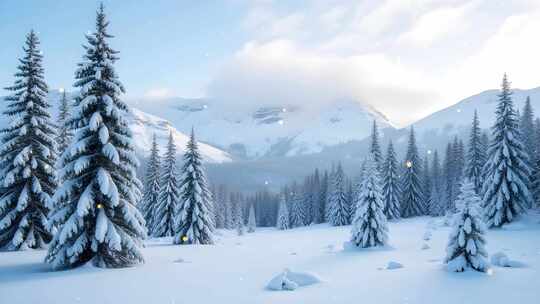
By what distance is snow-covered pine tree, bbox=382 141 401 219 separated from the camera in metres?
57.9

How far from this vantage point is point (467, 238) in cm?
1544

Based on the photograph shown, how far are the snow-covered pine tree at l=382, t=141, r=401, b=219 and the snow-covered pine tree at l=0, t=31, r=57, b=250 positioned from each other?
47124mm

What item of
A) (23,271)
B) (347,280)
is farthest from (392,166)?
(23,271)

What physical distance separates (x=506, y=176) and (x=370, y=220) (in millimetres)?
17587

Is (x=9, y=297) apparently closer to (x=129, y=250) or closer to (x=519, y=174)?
(x=129, y=250)

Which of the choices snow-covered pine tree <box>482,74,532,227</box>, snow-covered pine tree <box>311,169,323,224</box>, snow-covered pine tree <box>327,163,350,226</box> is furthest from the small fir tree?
snow-covered pine tree <box>482,74,532,227</box>

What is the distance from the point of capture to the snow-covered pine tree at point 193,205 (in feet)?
113

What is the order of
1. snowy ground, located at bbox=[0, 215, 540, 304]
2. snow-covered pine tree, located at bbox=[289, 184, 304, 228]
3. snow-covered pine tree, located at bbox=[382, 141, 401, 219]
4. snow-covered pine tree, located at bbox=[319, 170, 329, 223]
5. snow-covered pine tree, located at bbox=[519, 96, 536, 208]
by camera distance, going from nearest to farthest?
snowy ground, located at bbox=[0, 215, 540, 304] < snow-covered pine tree, located at bbox=[519, 96, 536, 208] < snow-covered pine tree, located at bbox=[382, 141, 401, 219] < snow-covered pine tree, located at bbox=[319, 170, 329, 223] < snow-covered pine tree, located at bbox=[289, 184, 304, 228]

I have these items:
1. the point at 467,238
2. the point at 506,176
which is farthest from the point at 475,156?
the point at 467,238

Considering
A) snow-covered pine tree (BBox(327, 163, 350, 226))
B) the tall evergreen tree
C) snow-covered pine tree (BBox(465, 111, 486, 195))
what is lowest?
the tall evergreen tree

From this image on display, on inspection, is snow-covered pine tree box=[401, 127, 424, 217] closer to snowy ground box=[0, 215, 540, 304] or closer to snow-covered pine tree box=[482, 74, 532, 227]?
snow-covered pine tree box=[482, 74, 532, 227]

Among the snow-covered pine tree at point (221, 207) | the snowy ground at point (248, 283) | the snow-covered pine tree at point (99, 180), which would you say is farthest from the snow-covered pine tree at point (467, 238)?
the snow-covered pine tree at point (221, 207)

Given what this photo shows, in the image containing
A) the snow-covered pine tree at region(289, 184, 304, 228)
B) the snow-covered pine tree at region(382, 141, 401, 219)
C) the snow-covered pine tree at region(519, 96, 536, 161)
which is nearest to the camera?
the snow-covered pine tree at region(519, 96, 536, 161)

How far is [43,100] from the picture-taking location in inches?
917
